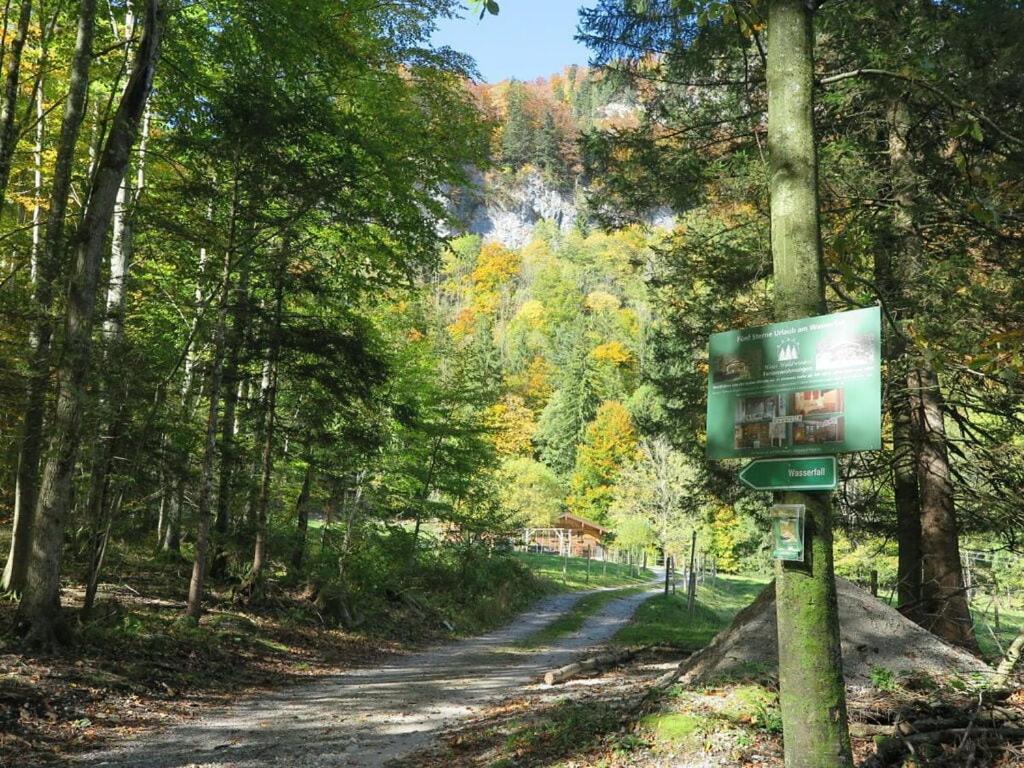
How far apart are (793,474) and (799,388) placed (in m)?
0.40

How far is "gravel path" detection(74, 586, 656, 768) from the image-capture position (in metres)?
5.71

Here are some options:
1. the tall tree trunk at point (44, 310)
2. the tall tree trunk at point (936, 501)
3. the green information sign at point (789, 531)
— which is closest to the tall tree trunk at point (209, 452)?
the tall tree trunk at point (44, 310)

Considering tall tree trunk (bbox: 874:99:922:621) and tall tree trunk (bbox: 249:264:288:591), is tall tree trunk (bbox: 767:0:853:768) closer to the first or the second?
tall tree trunk (bbox: 874:99:922:621)

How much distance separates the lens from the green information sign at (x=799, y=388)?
3047 mm

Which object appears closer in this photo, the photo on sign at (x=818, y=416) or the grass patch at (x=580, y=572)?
the photo on sign at (x=818, y=416)

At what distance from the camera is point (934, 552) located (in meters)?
8.70

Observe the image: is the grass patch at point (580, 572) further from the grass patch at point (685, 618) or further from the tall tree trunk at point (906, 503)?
the tall tree trunk at point (906, 503)

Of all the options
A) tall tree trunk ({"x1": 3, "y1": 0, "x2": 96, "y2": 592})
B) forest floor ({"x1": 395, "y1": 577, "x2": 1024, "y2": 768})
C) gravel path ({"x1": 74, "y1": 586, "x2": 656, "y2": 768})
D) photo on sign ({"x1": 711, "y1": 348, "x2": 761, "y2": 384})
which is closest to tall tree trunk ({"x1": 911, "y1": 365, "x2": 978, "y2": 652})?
forest floor ({"x1": 395, "y1": 577, "x2": 1024, "y2": 768})

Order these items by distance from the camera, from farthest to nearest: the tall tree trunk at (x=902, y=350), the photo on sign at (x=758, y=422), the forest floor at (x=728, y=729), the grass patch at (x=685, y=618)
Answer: the grass patch at (x=685, y=618), the tall tree trunk at (x=902, y=350), the forest floor at (x=728, y=729), the photo on sign at (x=758, y=422)

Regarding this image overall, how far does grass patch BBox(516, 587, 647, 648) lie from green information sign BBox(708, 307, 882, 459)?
1325cm

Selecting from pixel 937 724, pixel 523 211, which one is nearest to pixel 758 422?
pixel 937 724

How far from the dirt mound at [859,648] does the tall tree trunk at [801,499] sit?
3073 mm

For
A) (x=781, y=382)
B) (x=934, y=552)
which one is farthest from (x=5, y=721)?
(x=934, y=552)

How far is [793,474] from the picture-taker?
3258 mm
